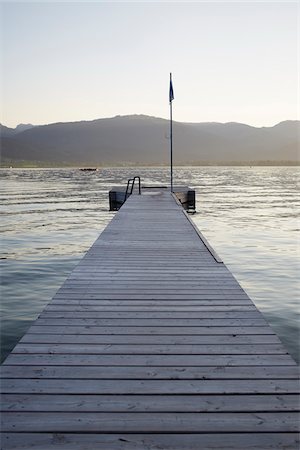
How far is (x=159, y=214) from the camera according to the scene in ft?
54.2

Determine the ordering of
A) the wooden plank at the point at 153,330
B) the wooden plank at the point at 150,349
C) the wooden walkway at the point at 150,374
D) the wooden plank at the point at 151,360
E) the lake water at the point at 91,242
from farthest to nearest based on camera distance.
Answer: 1. the lake water at the point at 91,242
2. the wooden plank at the point at 153,330
3. the wooden plank at the point at 150,349
4. the wooden plank at the point at 151,360
5. the wooden walkway at the point at 150,374

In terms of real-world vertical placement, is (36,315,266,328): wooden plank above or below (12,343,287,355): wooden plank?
above

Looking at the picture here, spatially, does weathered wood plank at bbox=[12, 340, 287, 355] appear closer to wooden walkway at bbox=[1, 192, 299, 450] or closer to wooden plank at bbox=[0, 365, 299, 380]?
wooden walkway at bbox=[1, 192, 299, 450]

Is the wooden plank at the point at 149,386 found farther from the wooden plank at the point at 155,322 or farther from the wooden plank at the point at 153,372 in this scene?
the wooden plank at the point at 155,322

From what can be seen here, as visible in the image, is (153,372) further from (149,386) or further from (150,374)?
(149,386)

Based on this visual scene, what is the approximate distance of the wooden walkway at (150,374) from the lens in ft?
10.6

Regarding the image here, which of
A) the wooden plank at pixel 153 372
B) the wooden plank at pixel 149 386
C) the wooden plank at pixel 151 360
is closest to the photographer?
the wooden plank at pixel 149 386

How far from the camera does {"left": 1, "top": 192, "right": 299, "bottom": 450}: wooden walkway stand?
3221mm
